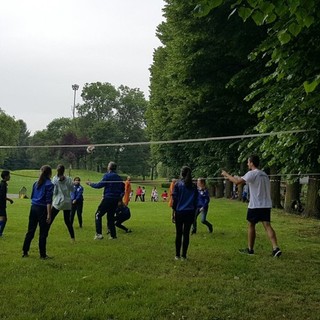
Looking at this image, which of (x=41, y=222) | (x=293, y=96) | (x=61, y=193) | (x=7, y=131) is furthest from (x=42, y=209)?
(x=7, y=131)

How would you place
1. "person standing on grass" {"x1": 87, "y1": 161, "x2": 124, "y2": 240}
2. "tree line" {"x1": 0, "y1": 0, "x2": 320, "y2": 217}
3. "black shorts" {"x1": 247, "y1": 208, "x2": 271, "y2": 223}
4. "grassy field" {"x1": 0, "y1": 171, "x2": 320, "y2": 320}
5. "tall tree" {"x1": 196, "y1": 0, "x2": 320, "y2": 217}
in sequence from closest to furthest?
"grassy field" {"x1": 0, "y1": 171, "x2": 320, "y2": 320}, "tree line" {"x1": 0, "y1": 0, "x2": 320, "y2": 217}, "black shorts" {"x1": 247, "y1": 208, "x2": 271, "y2": 223}, "tall tree" {"x1": 196, "y1": 0, "x2": 320, "y2": 217}, "person standing on grass" {"x1": 87, "y1": 161, "x2": 124, "y2": 240}

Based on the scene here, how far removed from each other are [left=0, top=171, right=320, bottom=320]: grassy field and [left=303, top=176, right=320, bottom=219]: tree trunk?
7.75 metres

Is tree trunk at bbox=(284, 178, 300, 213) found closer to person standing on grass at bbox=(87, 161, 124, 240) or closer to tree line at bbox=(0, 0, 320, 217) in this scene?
tree line at bbox=(0, 0, 320, 217)

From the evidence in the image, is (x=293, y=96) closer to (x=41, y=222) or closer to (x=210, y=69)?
(x=41, y=222)

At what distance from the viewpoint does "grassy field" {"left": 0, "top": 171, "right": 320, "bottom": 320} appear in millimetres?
5680

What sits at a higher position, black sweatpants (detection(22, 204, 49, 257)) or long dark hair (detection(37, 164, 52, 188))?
long dark hair (detection(37, 164, 52, 188))

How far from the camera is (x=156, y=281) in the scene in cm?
707

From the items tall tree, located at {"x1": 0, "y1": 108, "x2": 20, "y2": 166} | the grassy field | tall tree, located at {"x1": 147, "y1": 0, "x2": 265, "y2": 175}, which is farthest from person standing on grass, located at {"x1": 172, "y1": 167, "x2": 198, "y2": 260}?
tall tree, located at {"x1": 0, "y1": 108, "x2": 20, "y2": 166}

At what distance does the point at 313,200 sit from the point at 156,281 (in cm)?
1390

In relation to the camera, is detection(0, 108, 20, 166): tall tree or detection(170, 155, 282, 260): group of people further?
detection(0, 108, 20, 166): tall tree

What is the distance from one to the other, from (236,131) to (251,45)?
26.6ft

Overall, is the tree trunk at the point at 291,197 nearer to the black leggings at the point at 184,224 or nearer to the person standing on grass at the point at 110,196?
the person standing on grass at the point at 110,196

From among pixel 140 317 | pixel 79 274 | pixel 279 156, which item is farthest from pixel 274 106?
pixel 140 317

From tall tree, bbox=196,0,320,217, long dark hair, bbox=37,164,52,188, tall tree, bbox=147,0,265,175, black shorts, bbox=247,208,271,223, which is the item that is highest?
tall tree, bbox=147,0,265,175
